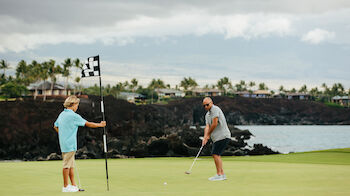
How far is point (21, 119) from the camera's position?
46844mm

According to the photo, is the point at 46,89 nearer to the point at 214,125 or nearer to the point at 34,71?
the point at 34,71

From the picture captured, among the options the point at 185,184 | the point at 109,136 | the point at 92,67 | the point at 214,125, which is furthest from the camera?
the point at 109,136

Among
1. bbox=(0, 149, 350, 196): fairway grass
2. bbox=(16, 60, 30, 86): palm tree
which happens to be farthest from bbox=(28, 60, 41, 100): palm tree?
bbox=(0, 149, 350, 196): fairway grass

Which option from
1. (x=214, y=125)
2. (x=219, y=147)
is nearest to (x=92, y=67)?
(x=214, y=125)

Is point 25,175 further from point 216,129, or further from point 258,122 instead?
point 258,122

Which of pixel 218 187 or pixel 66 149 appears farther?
pixel 218 187

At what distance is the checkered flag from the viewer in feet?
36.8

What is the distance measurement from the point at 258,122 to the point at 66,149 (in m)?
165

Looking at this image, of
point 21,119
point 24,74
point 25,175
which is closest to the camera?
point 25,175

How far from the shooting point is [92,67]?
11320mm

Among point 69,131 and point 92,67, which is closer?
point 69,131

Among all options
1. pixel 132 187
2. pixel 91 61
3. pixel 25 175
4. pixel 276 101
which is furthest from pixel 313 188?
pixel 276 101

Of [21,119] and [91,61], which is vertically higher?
[91,61]

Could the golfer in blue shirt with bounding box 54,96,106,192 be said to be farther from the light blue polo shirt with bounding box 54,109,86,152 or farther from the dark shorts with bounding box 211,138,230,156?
the dark shorts with bounding box 211,138,230,156
